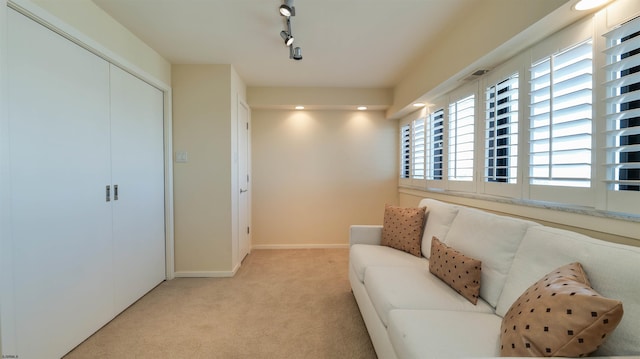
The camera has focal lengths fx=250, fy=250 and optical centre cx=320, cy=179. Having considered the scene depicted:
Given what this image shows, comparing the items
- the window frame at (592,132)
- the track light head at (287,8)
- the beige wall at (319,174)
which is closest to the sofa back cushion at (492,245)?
the window frame at (592,132)

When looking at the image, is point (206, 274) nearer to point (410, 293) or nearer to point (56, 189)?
point (56, 189)

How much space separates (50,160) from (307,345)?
6.69ft

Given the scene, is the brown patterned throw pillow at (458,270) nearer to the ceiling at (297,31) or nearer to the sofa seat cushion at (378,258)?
the sofa seat cushion at (378,258)

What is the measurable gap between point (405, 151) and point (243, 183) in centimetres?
241

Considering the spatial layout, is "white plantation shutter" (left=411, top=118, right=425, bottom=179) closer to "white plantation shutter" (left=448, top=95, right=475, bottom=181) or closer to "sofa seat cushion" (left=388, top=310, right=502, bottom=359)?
"white plantation shutter" (left=448, top=95, right=475, bottom=181)

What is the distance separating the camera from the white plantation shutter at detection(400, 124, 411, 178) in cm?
364

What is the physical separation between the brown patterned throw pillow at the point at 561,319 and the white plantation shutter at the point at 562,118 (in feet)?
2.14

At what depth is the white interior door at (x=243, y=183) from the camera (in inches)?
129

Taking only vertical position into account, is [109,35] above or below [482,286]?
above

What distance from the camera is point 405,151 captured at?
375cm

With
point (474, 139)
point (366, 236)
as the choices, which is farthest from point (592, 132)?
point (366, 236)

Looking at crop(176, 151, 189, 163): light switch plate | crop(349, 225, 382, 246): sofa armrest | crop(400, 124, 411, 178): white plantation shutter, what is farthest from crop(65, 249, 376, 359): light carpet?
crop(400, 124, 411, 178): white plantation shutter

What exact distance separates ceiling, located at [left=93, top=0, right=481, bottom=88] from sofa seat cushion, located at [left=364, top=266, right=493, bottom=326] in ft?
6.35

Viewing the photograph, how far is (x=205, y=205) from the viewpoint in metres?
2.91
